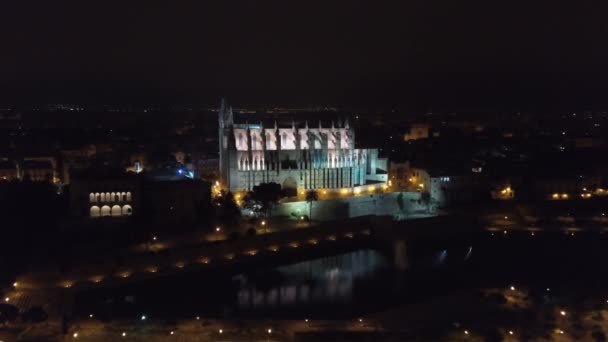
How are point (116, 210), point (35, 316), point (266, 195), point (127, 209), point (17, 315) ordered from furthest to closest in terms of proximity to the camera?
1. point (266, 195)
2. point (127, 209)
3. point (116, 210)
4. point (17, 315)
5. point (35, 316)

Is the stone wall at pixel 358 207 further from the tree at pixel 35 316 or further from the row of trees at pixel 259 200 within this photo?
the tree at pixel 35 316

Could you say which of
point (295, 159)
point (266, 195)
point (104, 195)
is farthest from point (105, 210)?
point (295, 159)

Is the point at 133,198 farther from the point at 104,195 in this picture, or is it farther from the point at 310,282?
the point at 310,282

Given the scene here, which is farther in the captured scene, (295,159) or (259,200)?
(295,159)

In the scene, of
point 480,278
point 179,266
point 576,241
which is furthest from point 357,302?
point 576,241

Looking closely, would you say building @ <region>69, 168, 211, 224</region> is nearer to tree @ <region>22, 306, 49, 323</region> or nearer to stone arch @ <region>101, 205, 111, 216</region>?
stone arch @ <region>101, 205, 111, 216</region>
